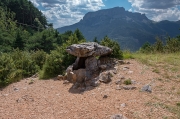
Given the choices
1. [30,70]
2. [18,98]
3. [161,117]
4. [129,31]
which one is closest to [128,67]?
[161,117]

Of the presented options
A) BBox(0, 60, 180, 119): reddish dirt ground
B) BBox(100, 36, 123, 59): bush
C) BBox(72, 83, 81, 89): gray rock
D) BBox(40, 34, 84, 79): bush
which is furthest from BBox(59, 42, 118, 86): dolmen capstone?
BBox(40, 34, 84, 79): bush

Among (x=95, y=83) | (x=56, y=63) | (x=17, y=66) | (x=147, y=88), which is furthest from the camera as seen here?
(x=17, y=66)

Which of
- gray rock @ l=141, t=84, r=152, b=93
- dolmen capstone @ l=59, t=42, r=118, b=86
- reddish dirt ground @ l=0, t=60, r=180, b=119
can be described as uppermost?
dolmen capstone @ l=59, t=42, r=118, b=86

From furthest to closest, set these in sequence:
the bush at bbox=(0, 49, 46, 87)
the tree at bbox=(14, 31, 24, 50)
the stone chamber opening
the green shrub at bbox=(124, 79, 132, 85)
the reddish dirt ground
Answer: the tree at bbox=(14, 31, 24, 50) → the bush at bbox=(0, 49, 46, 87) → the stone chamber opening → the green shrub at bbox=(124, 79, 132, 85) → the reddish dirt ground

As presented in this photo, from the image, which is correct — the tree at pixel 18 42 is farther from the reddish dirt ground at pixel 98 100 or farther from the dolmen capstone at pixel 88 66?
the dolmen capstone at pixel 88 66

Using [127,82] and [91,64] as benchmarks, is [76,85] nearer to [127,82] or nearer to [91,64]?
[91,64]

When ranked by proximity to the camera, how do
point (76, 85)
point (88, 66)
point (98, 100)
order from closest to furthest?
point (98, 100) < point (76, 85) < point (88, 66)

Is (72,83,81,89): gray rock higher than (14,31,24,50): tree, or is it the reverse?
(14,31,24,50): tree

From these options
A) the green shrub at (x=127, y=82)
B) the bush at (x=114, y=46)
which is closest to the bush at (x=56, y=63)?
the bush at (x=114, y=46)

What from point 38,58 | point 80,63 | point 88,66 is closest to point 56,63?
point 80,63

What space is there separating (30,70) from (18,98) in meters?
4.15

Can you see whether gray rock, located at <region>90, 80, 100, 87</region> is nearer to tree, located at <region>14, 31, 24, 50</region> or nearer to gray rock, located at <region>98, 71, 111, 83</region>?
gray rock, located at <region>98, 71, 111, 83</region>

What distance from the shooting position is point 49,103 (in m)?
5.96

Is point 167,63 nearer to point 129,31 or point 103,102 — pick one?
point 103,102
